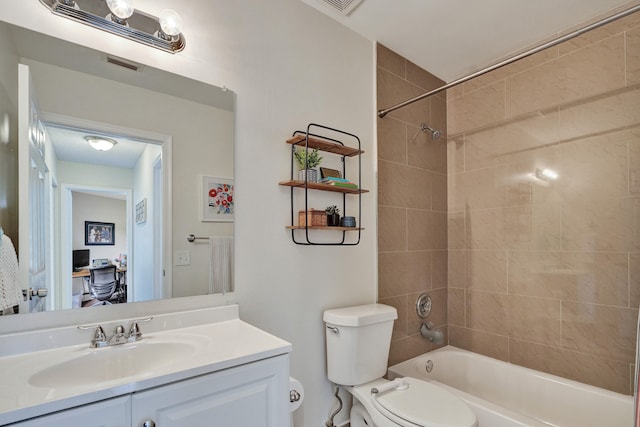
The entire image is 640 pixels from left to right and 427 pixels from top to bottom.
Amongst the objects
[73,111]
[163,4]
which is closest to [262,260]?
[73,111]

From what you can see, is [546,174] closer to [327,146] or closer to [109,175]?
[327,146]

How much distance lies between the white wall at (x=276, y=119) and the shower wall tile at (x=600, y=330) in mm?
1227

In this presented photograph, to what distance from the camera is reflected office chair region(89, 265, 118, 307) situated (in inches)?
48.6

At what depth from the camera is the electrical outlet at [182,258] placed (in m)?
1.41

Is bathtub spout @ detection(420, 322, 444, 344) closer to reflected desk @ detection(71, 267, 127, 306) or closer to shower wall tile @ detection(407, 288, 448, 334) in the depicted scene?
shower wall tile @ detection(407, 288, 448, 334)

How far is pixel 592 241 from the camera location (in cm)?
193

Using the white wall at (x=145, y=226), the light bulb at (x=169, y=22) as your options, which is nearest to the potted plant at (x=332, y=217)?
the white wall at (x=145, y=226)

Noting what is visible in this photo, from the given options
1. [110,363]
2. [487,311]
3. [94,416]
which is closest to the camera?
[94,416]

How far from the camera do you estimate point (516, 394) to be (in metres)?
2.06

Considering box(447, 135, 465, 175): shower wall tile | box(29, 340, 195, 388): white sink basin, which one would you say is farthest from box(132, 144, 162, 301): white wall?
box(447, 135, 465, 175): shower wall tile

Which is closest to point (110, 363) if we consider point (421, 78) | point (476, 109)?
point (421, 78)

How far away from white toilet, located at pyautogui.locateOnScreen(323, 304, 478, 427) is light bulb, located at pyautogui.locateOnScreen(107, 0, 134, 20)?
5.06 ft

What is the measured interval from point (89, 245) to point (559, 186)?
247 cm

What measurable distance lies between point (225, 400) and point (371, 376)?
997 mm
